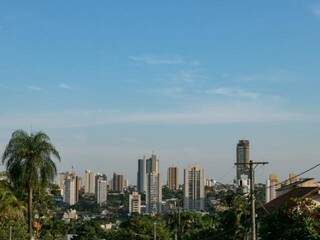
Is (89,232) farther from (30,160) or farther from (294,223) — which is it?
(294,223)

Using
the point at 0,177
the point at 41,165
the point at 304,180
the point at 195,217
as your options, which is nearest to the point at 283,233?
the point at 41,165

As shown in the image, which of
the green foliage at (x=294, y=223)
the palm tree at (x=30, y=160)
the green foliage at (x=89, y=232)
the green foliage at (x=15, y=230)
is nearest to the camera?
the green foliage at (x=294, y=223)

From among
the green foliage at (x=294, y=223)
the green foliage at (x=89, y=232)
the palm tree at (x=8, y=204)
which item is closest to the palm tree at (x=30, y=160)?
the palm tree at (x=8, y=204)

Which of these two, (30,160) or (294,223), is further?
(30,160)

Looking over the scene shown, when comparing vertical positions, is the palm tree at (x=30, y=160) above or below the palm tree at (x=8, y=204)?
above

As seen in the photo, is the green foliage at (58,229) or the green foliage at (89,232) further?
the green foliage at (89,232)

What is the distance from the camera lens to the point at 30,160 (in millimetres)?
46750

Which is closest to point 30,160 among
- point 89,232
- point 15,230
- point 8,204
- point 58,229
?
point 8,204

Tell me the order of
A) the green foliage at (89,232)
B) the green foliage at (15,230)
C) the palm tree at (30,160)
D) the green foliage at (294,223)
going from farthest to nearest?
the green foliage at (89,232) < the green foliage at (15,230) < the palm tree at (30,160) < the green foliage at (294,223)

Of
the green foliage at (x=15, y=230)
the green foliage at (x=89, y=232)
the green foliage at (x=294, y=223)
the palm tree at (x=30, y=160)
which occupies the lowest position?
the green foliage at (x=89, y=232)

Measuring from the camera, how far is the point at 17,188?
48.3m

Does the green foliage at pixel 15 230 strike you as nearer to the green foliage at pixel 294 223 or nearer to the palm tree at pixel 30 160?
the palm tree at pixel 30 160

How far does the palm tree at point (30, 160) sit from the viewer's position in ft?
152

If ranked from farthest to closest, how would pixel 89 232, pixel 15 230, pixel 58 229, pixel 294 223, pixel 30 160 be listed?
A: 1. pixel 58 229
2. pixel 89 232
3. pixel 15 230
4. pixel 30 160
5. pixel 294 223
